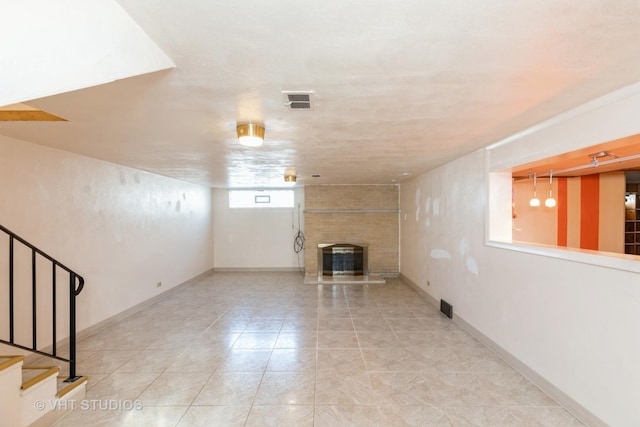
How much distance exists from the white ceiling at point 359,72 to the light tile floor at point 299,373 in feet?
7.68

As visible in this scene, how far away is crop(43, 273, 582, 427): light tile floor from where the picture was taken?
2.26 m

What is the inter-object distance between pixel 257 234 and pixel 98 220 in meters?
4.40

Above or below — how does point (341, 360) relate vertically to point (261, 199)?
below

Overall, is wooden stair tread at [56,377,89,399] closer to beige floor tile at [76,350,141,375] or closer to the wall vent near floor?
beige floor tile at [76,350,141,375]

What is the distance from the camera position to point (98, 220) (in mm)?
4020

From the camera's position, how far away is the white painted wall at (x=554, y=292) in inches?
73.8

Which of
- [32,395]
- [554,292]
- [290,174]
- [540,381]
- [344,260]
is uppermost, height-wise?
[290,174]

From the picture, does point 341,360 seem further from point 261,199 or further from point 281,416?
point 261,199

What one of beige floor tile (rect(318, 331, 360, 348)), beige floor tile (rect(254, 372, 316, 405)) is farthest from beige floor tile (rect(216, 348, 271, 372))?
beige floor tile (rect(318, 331, 360, 348))

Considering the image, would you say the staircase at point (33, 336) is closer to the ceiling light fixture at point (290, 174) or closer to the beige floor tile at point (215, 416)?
the beige floor tile at point (215, 416)

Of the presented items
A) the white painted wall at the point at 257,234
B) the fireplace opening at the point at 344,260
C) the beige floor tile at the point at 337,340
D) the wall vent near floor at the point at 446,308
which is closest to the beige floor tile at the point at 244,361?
the beige floor tile at the point at 337,340

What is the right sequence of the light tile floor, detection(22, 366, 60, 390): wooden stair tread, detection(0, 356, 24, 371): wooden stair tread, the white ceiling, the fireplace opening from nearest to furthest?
the white ceiling, detection(0, 356, 24, 371): wooden stair tread, detection(22, 366, 60, 390): wooden stair tread, the light tile floor, the fireplace opening

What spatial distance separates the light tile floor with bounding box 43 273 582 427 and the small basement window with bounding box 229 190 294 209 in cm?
382

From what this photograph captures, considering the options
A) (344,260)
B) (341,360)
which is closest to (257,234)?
(344,260)
